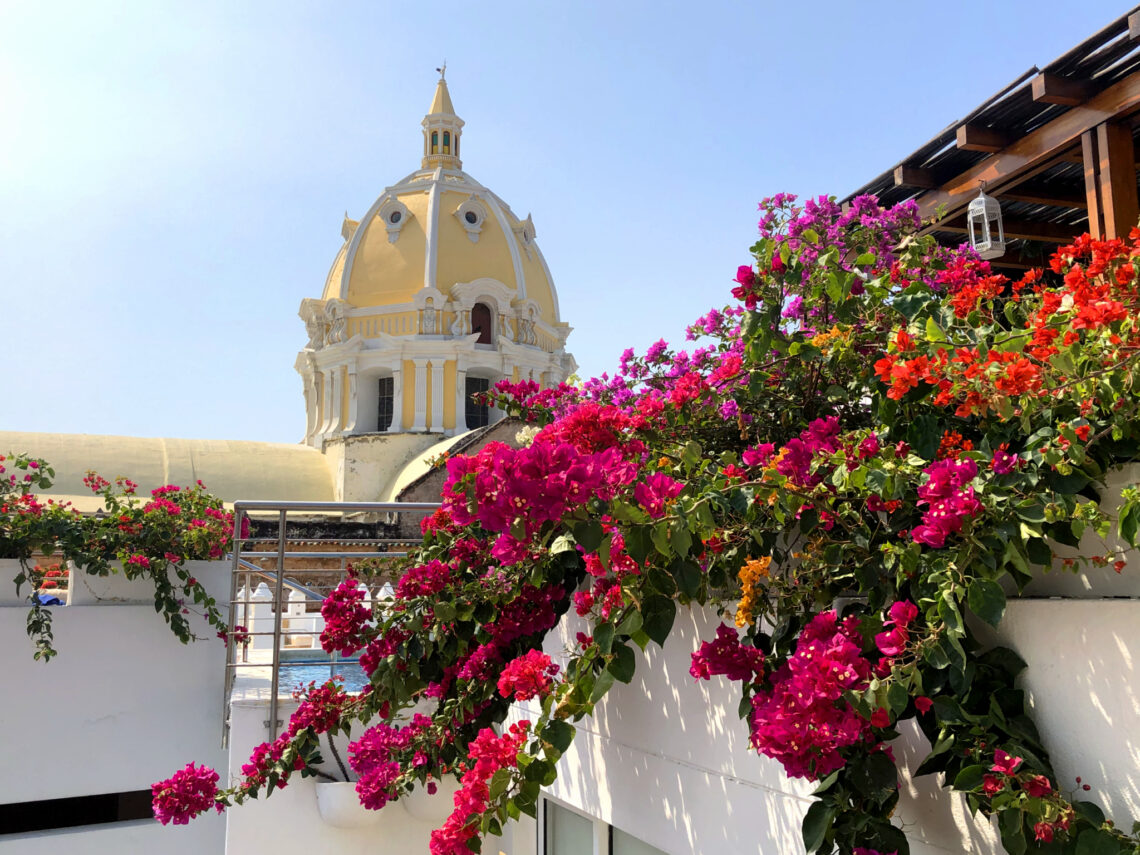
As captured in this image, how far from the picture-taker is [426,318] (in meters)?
29.3

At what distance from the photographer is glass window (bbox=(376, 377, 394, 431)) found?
98.1 ft

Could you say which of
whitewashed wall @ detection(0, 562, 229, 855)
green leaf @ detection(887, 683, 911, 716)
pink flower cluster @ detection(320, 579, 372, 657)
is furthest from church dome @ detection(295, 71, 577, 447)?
green leaf @ detection(887, 683, 911, 716)

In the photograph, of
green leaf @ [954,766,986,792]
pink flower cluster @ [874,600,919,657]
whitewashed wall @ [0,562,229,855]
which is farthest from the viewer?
whitewashed wall @ [0,562,229,855]

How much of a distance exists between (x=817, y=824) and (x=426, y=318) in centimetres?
2828

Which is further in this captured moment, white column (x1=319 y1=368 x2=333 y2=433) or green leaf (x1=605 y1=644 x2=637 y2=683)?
white column (x1=319 y1=368 x2=333 y2=433)

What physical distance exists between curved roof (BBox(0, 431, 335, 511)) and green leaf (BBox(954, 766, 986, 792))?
25.1 meters

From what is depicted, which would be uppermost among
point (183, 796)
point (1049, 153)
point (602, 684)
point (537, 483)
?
point (1049, 153)

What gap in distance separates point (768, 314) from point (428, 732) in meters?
2.01

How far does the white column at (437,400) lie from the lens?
28.3 m

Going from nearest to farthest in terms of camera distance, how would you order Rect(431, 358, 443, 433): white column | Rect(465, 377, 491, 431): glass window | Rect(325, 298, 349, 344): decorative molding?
Rect(431, 358, 443, 433): white column
Rect(465, 377, 491, 431): glass window
Rect(325, 298, 349, 344): decorative molding

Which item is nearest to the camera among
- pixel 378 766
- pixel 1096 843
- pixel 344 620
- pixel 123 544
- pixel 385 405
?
pixel 1096 843

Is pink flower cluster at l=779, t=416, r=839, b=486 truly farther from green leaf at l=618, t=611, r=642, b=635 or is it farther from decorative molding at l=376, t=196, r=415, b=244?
decorative molding at l=376, t=196, r=415, b=244

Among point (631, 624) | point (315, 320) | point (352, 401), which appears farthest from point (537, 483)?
point (315, 320)

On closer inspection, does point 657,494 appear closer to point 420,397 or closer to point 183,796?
point 183,796
